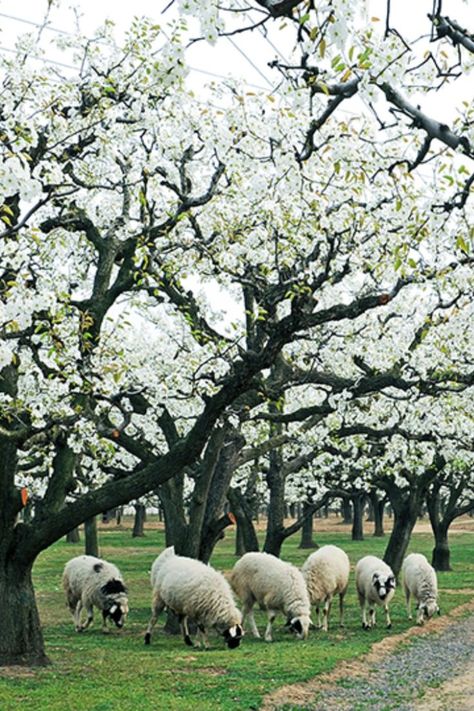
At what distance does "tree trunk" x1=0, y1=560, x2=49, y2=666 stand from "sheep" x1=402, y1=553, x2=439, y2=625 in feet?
33.6

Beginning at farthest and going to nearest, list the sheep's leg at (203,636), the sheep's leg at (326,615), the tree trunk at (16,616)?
1. the sheep's leg at (326,615)
2. the sheep's leg at (203,636)
3. the tree trunk at (16,616)

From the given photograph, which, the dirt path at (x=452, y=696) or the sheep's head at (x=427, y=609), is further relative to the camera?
the sheep's head at (x=427, y=609)

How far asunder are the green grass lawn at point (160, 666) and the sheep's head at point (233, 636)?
17cm

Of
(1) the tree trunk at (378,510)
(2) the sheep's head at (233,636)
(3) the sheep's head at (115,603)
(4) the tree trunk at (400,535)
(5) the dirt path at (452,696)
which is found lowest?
(5) the dirt path at (452,696)

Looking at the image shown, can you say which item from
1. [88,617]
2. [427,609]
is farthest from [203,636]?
[427,609]

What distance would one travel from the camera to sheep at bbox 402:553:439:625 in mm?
20703

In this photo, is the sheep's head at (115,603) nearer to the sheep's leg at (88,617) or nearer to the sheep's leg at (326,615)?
the sheep's leg at (88,617)

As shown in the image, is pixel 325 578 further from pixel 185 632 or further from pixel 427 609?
pixel 185 632

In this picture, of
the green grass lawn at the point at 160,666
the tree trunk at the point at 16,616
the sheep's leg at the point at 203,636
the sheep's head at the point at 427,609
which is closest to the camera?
the green grass lawn at the point at 160,666

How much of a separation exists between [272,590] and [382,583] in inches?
120

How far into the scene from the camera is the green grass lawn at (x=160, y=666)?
11570mm

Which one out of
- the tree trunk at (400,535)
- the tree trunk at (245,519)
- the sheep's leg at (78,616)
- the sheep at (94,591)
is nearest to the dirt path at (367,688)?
the sheep at (94,591)

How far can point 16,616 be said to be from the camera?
13.1 meters

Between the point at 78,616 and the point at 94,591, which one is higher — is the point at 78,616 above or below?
below
